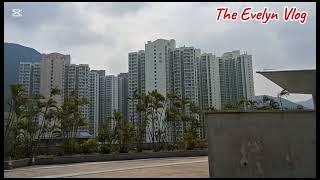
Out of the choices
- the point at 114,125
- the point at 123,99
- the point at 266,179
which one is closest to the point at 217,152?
the point at 266,179

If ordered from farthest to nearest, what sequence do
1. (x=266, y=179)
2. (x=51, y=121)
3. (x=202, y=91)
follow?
(x=202, y=91) < (x=51, y=121) < (x=266, y=179)

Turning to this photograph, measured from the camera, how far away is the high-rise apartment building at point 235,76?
2436cm

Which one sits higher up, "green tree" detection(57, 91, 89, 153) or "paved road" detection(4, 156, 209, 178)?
"green tree" detection(57, 91, 89, 153)

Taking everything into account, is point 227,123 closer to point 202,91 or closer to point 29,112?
point 29,112

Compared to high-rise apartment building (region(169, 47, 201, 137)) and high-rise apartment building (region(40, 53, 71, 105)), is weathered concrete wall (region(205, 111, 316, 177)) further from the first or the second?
high-rise apartment building (region(169, 47, 201, 137))

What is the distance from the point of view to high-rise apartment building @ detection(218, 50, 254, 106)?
2436 cm

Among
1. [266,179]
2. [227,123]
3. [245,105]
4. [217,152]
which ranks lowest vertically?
[266,179]

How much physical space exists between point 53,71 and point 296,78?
15.3 meters

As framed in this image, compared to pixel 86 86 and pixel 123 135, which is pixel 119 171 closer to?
pixel 123 135

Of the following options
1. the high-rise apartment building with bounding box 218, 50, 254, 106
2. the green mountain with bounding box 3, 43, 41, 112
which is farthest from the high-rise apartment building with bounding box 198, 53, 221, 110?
the green mountain with bounding box 3, 43, 41, 112

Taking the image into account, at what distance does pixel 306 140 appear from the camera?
8.19m

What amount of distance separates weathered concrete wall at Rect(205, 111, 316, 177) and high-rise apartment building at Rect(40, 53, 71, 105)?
524 inches

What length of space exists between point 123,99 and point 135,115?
3557 mm

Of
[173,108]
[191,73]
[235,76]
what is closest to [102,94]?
[191,73]
